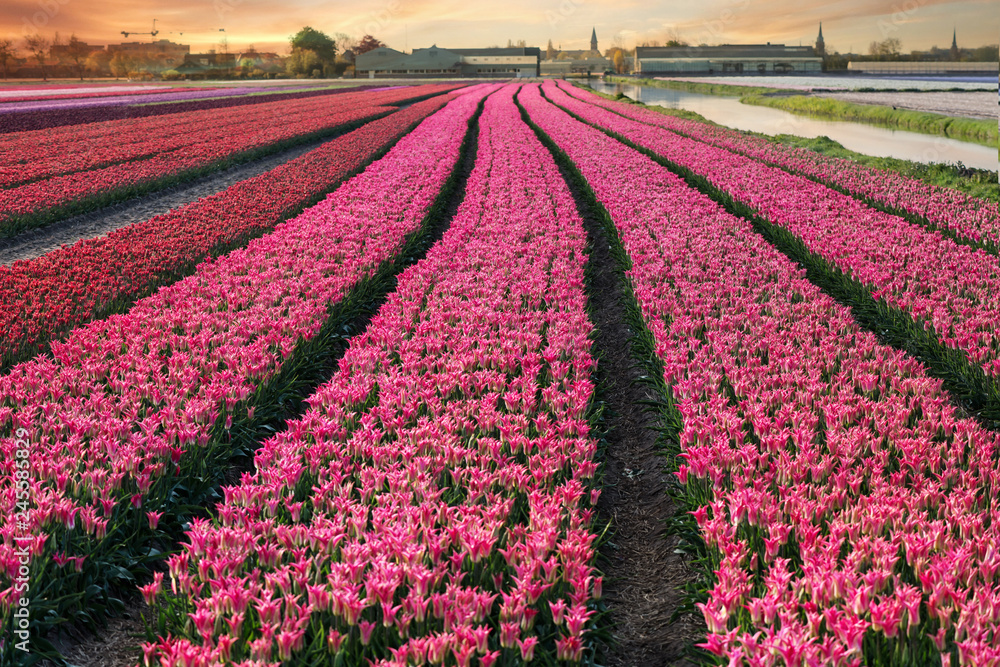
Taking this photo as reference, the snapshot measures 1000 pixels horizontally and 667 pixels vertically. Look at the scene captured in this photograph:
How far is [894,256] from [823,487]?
7.57 meters

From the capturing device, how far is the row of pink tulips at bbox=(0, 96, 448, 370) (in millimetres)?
7797

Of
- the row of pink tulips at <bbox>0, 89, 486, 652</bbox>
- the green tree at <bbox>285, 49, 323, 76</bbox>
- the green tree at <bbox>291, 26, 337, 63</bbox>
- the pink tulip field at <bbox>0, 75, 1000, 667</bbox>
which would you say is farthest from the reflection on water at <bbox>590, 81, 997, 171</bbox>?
the green tree at <bbox>291, 26, 337, 63</bbox>

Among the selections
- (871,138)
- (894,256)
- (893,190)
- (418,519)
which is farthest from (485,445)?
(871,138)

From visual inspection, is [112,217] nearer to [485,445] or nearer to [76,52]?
[485,445]

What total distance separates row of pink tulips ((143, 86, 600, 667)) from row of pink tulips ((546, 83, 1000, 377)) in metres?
4.25

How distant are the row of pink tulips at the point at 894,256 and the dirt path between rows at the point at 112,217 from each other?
14663mm

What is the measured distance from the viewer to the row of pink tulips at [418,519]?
3.21 m

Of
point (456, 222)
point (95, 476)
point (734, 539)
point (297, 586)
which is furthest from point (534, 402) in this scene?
point (456, 222)

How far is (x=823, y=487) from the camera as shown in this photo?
4.26 metres

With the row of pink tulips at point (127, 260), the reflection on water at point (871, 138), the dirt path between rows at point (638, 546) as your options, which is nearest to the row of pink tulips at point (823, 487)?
the dirt path between rows at point (638, 546)

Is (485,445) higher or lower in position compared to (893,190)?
lower

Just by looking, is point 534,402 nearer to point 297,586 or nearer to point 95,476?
point 297,586

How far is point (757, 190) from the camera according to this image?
1634cm

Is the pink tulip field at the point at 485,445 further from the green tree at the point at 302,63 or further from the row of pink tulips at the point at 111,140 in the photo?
the green tree at the point at 302,63
